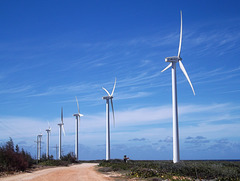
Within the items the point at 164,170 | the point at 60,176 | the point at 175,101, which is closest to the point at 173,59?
the point at 175,101

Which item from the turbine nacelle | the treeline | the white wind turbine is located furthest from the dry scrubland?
the turbine nacelle

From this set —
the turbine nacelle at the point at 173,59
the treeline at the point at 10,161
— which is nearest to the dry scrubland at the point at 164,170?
the treeline at the point at 10,161

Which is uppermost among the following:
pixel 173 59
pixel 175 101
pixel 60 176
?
pixel 173 59

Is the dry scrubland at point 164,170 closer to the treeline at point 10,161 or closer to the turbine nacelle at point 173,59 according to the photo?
the treeline at point 10,161

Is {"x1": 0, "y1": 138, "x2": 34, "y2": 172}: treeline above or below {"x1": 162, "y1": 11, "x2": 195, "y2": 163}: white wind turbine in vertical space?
below

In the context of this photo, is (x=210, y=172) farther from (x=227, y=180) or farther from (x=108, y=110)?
(x=108, y=110)

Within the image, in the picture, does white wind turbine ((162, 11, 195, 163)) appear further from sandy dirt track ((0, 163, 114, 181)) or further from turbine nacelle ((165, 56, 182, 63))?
sandy dirt track ((0, 163, 114, 181))

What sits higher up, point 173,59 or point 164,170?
point 173,59

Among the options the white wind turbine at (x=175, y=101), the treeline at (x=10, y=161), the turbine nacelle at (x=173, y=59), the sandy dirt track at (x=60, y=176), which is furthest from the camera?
the turbine nacelle at (x=173, y=59)

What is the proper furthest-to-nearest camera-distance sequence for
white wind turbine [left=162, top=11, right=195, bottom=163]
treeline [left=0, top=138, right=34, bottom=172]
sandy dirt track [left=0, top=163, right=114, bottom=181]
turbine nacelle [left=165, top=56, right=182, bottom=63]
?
turbine nacelle [left=165, top=56, right=182, bottom=63]
white wind turbine [left=162, top=11, right=195, bottom=163]
treeline [left=0, top=138, right=34, bottom=172]
sandy dirt track [left=0, top=163, right=114, bottom=181]

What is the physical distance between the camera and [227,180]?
23406mm

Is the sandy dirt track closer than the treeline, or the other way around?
the sandy dirt track

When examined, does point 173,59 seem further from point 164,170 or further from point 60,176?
point 60,176

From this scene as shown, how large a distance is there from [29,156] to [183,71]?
22.9m
